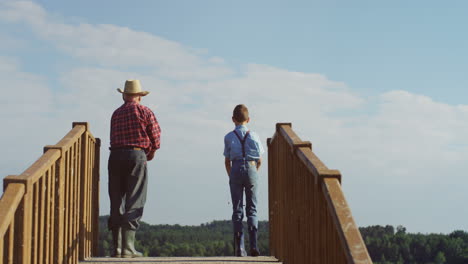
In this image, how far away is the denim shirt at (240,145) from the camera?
307 inches

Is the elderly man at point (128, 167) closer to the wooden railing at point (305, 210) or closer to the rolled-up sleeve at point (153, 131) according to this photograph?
the rolled-up sleeve at point (153, 131)

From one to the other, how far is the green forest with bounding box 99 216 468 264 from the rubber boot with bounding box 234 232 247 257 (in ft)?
217

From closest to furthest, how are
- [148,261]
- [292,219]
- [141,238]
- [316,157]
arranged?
[316,157] < [292,219] < [148,261] < [141,238]

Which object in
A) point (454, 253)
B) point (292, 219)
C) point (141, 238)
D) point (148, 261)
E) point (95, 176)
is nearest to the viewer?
point (292, 219)

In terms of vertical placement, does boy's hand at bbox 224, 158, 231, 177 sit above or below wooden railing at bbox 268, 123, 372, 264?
above

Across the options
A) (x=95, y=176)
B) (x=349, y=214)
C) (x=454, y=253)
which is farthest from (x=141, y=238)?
(x=349, y=214)

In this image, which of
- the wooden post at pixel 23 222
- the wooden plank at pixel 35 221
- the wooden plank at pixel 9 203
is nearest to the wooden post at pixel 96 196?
the wooden plank at pixel 35 221

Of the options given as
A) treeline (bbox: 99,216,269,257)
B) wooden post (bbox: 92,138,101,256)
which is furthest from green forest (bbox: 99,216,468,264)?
wooden post (bbox: 92,138,101,256)

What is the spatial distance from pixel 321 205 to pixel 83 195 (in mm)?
3658

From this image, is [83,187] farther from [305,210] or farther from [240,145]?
[305,210]

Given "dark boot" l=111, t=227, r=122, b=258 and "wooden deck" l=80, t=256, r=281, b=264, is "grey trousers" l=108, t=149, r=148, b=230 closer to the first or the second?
"dark boot" l=111, t=227, r=122, b=258

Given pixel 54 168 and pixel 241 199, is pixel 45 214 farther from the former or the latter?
pixel 241 199

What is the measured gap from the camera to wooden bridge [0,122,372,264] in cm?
460

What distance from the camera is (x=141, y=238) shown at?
245ft
